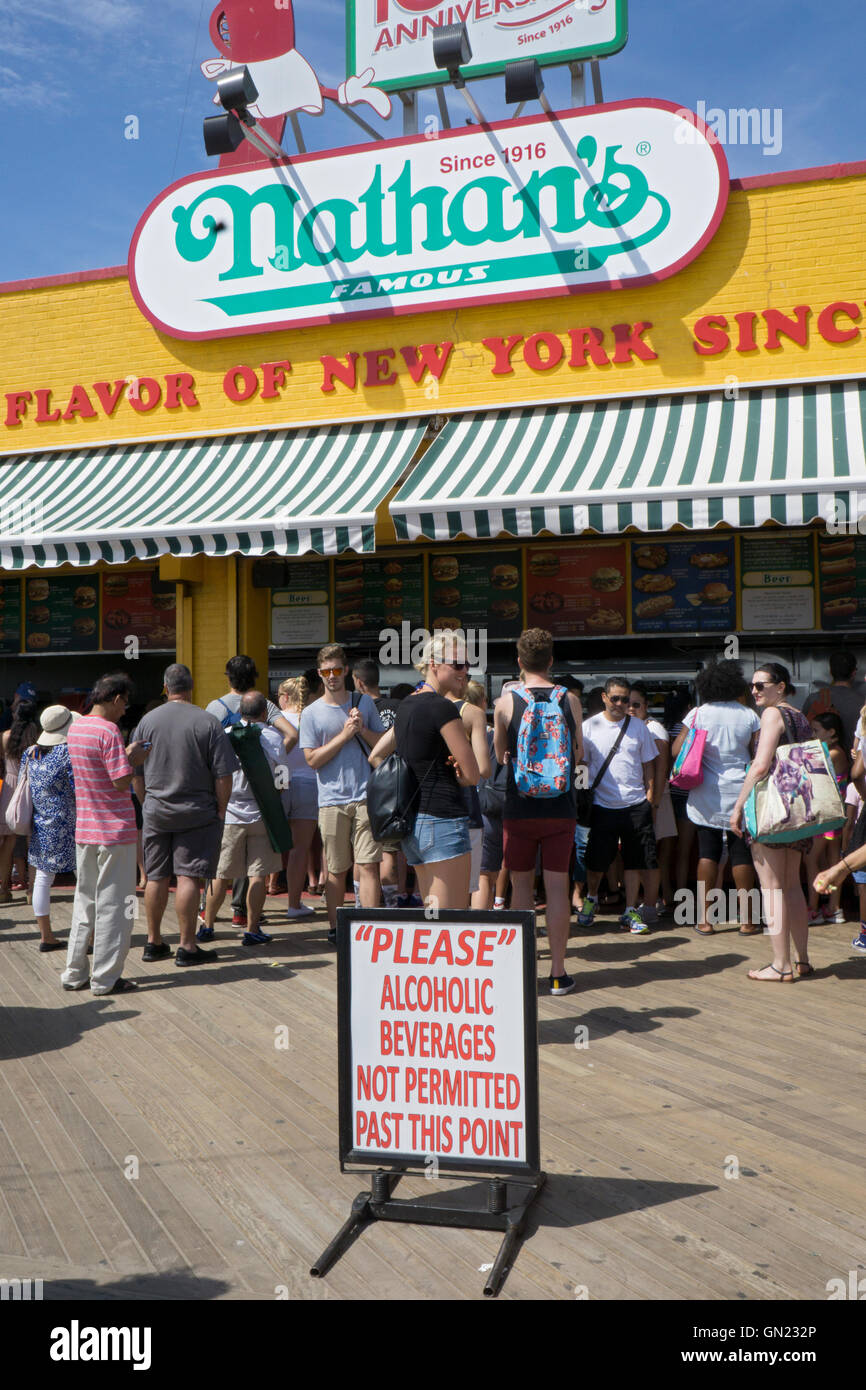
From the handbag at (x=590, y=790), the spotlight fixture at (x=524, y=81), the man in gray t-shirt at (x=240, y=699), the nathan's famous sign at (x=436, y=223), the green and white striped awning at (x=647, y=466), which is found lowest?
the handbag at (x=590, y=790)

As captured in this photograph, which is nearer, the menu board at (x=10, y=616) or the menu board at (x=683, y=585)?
the menu board at (x=683, y=585)

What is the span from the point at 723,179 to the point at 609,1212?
27.6 feet

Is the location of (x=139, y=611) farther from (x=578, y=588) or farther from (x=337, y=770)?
(x=337, y=770)

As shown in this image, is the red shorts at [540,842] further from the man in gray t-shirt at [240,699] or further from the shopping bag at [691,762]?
the man in gray t-shirt at [240,699]

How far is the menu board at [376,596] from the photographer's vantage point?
10820 mm

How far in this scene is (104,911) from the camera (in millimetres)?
6539

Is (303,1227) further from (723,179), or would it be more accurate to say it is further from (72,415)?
(72,415)

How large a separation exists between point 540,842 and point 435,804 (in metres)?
0.94

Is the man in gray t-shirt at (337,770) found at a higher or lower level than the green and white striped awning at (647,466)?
lower

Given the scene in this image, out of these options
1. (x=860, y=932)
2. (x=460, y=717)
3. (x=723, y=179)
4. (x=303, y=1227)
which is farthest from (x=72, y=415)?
(x=303, y=1227)

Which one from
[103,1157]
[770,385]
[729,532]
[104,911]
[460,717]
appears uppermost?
[770,385]

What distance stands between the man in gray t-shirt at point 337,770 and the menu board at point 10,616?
6215 millimetres

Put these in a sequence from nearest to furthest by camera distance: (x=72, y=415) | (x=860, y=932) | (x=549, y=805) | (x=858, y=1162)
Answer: (x=858, y=1162) < (x=549, y=805) < (x=860, y=932) < (x=72, y=415)

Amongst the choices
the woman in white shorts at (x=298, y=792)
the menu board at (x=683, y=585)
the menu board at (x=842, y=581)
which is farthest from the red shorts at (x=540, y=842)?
the menu board at (x=842, y=581)
